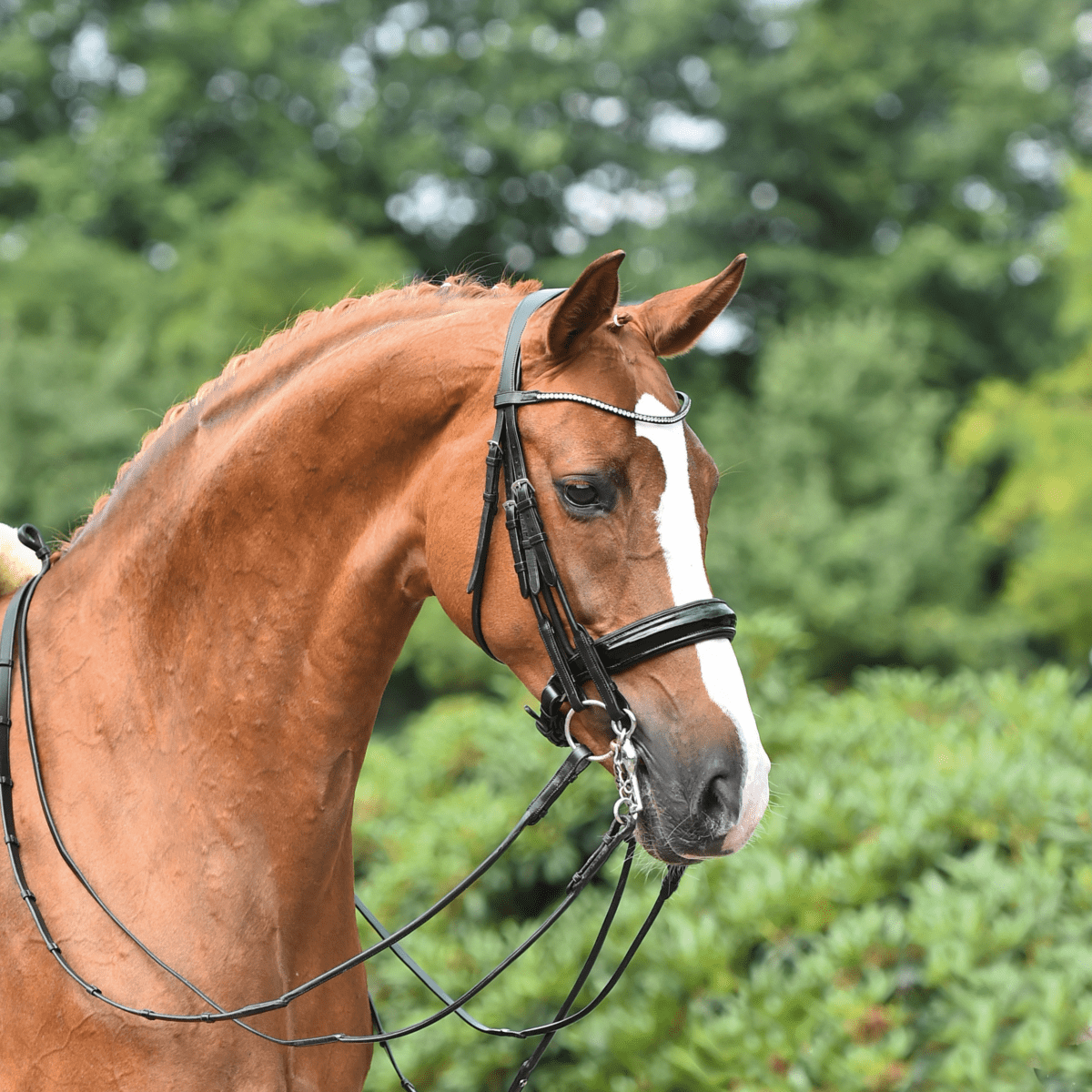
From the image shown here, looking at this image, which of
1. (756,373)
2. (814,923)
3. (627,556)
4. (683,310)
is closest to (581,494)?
(627,556)

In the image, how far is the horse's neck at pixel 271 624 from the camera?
7.21 feet

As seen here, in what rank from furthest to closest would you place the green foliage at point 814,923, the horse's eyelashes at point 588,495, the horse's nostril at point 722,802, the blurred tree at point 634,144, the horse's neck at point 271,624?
the blurred tree at point 634,144
the green foliage at point 814,923
the horse's neck at point 271,624
the horse's eyelashes at point 588,495
the horse's nostril at point 722,802

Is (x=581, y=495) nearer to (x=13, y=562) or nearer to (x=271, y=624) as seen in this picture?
(x=271, y=624)

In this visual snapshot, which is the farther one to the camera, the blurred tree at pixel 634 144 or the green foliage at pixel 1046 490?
the blurred tree at pixel 634 144

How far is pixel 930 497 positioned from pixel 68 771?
17.1 m

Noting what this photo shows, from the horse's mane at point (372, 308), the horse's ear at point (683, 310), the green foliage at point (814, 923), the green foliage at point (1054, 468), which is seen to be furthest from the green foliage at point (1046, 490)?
the horse's mane at point (372, 308)

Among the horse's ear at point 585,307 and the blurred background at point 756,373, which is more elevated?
the horse's ear at point 585,307

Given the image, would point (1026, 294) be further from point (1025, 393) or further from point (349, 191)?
point (349, 191)

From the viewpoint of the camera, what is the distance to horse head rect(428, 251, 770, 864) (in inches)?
75.0

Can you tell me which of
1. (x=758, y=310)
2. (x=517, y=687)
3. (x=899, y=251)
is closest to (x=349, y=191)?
(x=758, y=310)

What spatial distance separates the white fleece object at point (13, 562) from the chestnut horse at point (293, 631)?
0.22 m

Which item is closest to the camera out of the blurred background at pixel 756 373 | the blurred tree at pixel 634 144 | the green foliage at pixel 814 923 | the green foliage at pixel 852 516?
the green foliage at pixel 814 923

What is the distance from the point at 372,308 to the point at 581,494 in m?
0.73

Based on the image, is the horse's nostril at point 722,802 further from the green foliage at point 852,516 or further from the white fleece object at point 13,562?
the green foliage at point 852,516
